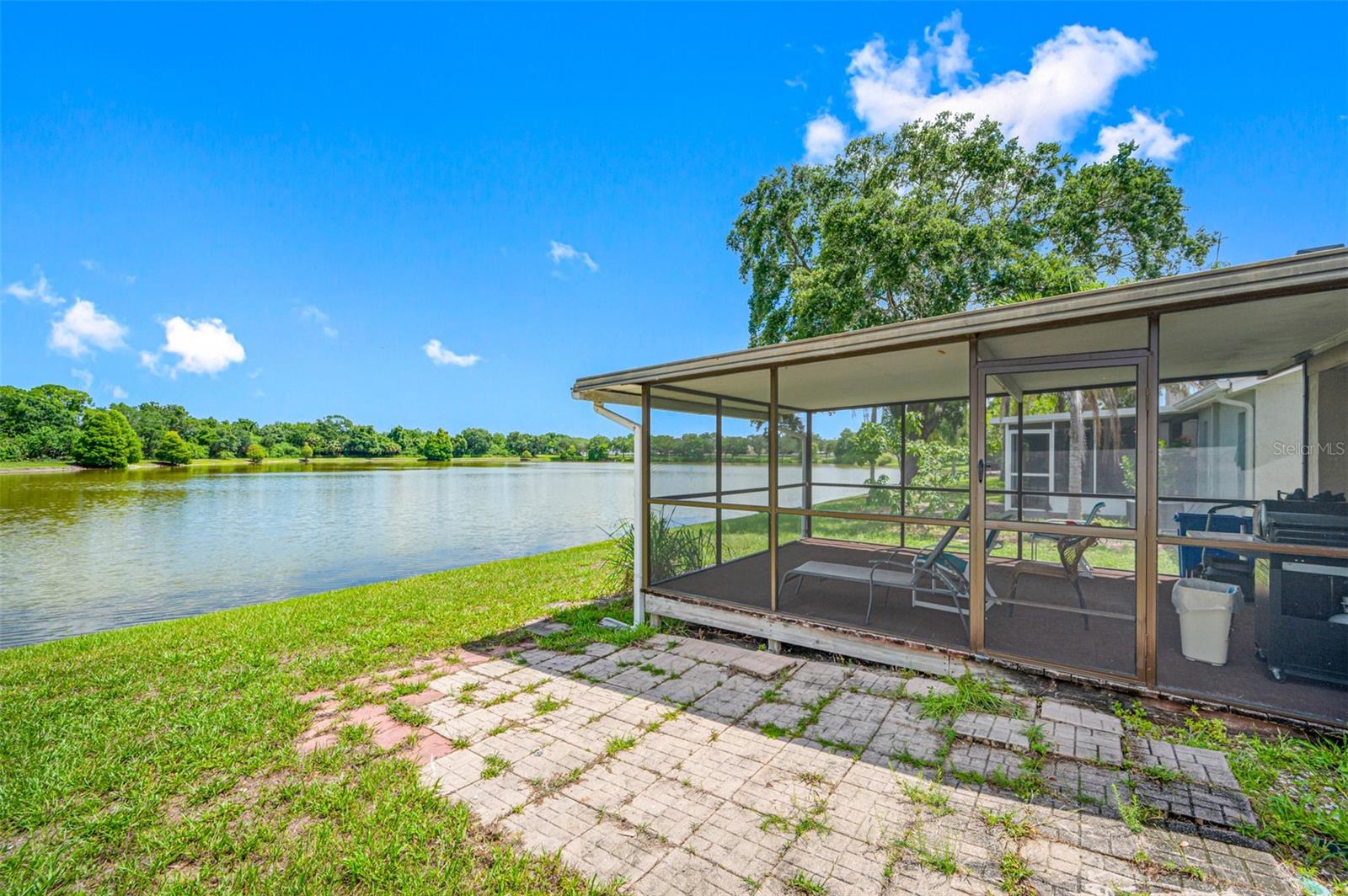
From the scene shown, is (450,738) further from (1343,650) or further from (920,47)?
(920,47)

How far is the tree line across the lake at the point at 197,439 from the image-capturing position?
4159 centimetres

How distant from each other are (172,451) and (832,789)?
6225cm

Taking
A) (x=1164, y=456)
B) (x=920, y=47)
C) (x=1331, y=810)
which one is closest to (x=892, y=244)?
(x=920, y=47)

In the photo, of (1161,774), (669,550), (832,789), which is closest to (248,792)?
A: (832,789)

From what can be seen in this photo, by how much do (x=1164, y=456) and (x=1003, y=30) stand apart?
532 inches

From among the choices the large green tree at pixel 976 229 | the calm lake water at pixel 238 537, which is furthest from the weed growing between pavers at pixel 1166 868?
the large green tree at pixel 976 229

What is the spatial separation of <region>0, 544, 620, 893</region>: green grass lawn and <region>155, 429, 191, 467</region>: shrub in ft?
182

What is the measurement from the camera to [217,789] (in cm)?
261

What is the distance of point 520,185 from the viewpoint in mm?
28453

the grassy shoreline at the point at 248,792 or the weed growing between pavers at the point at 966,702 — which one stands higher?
the weed growing between pavers at the point at 966,702

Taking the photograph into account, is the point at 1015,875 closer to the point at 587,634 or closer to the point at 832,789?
the point at 832,789

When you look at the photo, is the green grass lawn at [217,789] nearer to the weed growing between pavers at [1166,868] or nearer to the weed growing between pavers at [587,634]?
the weed growing between pavers at [587,634]

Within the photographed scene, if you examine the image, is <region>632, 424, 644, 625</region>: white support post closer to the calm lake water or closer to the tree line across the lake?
the calm lake water

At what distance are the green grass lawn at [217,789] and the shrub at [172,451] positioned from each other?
55.4 metres
